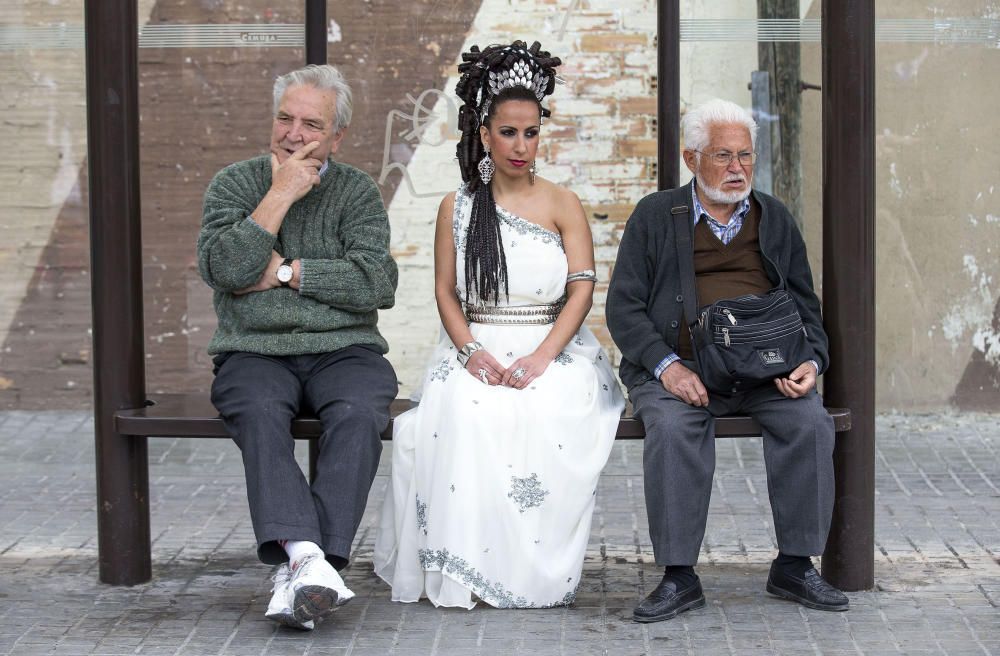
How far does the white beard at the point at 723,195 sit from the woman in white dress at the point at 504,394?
0.41 meters

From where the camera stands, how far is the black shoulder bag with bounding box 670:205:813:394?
4488mm

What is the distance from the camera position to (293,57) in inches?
304

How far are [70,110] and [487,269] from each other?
390 centimetres

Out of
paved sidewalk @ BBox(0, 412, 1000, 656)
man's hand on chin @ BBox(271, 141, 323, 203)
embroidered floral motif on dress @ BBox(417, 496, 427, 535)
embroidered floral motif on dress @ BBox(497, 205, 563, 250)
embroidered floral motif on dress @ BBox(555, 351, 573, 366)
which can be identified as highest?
man's hand on chin @ BBox(271, 141, 323, 203)

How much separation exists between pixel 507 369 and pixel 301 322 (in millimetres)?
642

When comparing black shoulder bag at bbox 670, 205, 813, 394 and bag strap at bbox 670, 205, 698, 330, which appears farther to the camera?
bag strap at bbox 670, 205, 698, 330

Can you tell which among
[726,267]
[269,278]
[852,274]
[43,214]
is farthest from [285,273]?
[43,214]

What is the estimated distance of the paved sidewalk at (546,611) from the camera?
166 inches

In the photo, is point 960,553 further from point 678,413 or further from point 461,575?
point 461,575

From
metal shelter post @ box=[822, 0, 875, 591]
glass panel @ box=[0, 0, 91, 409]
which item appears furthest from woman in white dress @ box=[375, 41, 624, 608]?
glass panel @ box=[0, 0, 91, 409]

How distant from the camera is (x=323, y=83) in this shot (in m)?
4.79

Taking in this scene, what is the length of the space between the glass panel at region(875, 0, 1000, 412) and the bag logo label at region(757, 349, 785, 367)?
3412mm

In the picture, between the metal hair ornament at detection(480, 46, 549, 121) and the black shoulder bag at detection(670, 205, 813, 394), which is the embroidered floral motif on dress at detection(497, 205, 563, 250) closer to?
the metal hair ornament at detection(480, 46, 549, 121)

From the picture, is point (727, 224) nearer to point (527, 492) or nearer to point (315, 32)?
point (527, 492)
